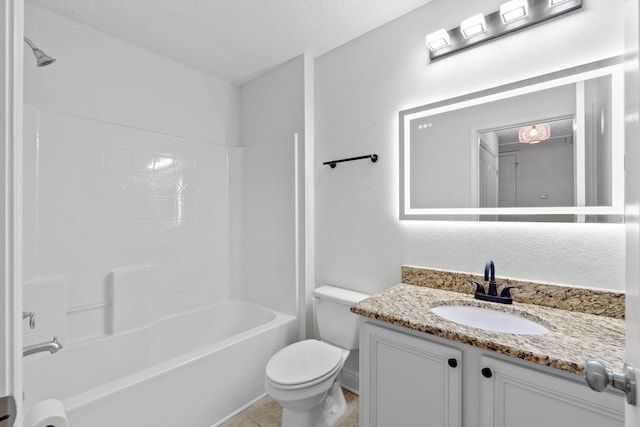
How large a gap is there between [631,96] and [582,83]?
3.17ft

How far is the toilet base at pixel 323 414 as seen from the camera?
155 centimetres

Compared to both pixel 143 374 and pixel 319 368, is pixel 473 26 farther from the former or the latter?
pixel 143 374

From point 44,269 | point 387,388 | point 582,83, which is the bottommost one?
point 387,388

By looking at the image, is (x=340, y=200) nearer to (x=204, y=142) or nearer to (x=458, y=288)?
(x=458, y=288)

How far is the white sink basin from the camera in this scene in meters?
1.20

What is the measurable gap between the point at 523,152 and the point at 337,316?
143 centimetres

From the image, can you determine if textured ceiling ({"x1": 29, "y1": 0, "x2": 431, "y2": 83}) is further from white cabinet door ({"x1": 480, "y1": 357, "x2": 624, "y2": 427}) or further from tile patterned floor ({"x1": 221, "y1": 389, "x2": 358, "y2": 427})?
tile patterned floor ({"x1": 221, "y1": 389, "x2": 358, "y2": 427})

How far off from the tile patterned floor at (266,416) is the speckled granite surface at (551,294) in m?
0.98

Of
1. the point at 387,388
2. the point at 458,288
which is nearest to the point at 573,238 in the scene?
the point at 458,288

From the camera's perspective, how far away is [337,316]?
6.27 ft

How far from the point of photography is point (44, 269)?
169 centimetres

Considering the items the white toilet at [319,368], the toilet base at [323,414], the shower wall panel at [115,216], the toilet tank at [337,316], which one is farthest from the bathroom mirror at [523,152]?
the shower wall panel at [115,216]

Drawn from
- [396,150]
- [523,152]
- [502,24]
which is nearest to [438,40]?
[502,24]

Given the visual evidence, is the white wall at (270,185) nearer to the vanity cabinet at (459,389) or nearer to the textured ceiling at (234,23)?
the textured ceiling at (234,23)
